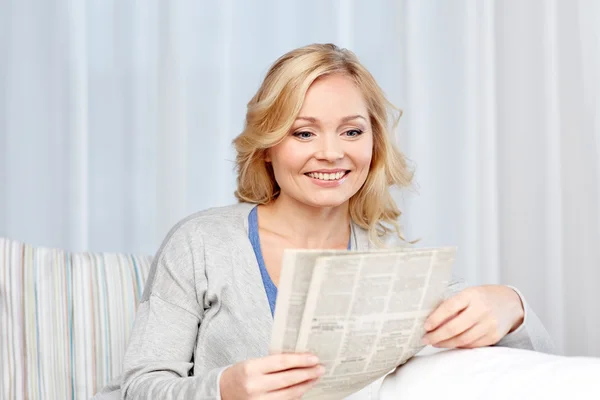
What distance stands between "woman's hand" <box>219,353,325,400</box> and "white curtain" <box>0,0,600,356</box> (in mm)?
1294

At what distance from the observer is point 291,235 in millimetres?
1597

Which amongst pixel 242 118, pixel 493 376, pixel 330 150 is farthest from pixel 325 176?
pixel 242 118

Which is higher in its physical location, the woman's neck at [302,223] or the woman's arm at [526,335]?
the woman's neck at [302,223]

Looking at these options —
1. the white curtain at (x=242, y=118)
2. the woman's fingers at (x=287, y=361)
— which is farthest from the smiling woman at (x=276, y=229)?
the white curtain at (x=242, y=118)

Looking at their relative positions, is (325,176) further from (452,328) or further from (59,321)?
(59,321)

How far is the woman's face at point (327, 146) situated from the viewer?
1.47 m

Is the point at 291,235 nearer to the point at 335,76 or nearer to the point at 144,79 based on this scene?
the point at 335,76

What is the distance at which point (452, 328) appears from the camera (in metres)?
1.16

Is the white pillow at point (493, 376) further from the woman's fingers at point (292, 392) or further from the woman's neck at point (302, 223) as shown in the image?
the woman's neck at point (302, 223)

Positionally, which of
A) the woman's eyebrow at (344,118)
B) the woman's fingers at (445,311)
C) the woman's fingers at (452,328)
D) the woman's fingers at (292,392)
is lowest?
the woman's fingers at (292,392)

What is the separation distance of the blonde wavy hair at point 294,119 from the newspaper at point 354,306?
19.3 inches

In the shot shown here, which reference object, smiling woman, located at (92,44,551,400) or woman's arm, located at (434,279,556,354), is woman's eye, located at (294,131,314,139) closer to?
smiling woman, located at (92,44,551,400)

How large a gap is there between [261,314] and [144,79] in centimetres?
108

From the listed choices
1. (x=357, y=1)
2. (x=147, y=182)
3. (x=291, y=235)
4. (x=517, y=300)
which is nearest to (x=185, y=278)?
(x=291, y=235)
